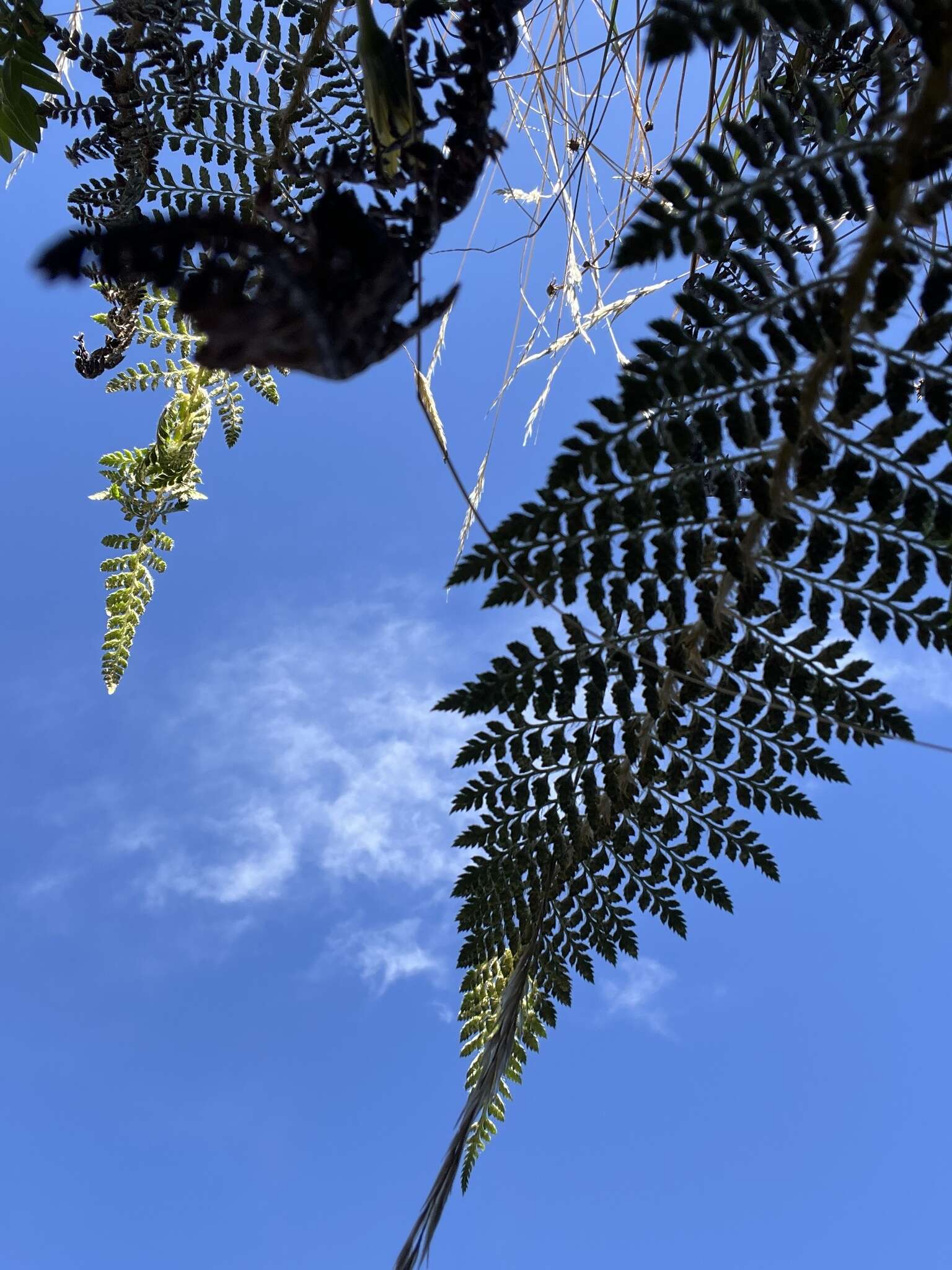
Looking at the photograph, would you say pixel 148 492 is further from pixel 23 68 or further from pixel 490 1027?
pixel 490 1027

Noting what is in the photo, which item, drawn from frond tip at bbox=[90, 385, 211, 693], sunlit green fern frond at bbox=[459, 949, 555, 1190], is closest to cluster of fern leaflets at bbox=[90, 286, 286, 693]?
frond tip at bbox=[90, 385, 211, 693]

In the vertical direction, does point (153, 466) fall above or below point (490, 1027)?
above

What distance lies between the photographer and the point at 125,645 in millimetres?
2088

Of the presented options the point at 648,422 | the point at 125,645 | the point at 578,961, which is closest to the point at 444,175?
the point at 648,422

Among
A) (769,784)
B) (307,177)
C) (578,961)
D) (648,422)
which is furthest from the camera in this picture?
(307,177)

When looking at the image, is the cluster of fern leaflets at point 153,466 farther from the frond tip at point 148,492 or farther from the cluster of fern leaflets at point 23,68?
the cluster of fern leaflets at point 23,68

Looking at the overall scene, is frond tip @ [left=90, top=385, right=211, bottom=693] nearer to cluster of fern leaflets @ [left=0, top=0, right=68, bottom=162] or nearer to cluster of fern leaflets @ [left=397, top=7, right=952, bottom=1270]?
cluster of fern leaflets @ [left=0, top=0, right=68, bottom=162]

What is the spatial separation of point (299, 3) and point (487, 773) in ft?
4.39

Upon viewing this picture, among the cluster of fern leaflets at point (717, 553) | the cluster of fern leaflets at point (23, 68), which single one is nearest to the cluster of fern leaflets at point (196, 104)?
the cluster of fern leaflets at point (23, 68)

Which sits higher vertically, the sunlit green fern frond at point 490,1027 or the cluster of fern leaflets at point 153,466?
the cluster of fern leaflets at point 153,466

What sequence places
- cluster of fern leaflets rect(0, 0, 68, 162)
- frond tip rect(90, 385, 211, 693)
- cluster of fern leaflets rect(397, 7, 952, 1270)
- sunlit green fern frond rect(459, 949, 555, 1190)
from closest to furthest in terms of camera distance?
1. cluster of fern leaflets rect(397, 7, 952, 1270)
2. sunlit green fern frond rect(459, 949, 555, 1190)
3. cluster of fern leaflets rect(0, 0, 68, 162)
4. frond tip rect(90, 385, 211, 693)

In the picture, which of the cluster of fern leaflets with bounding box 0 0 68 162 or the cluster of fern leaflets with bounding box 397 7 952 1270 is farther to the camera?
the cluster of fern leaflets with bounding box 0 0 68 162

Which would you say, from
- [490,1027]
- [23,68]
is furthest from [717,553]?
[23,68]

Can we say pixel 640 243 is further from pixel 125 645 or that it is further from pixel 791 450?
pixel 125 645
